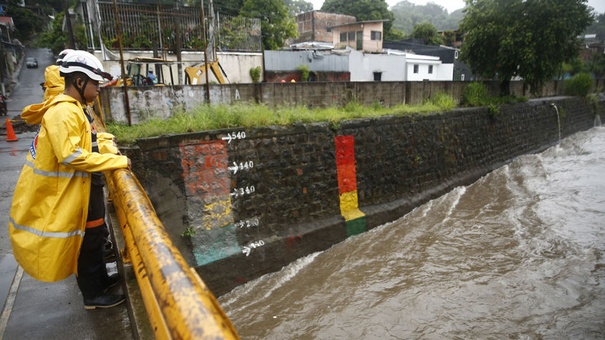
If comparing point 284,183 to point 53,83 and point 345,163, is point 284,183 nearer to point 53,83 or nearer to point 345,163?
point 345,163

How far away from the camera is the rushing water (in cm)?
452

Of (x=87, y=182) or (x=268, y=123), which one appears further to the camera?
(x=268, y=123)

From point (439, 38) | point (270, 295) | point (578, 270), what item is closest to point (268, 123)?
point (270, 295)

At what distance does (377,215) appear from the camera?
730 cm

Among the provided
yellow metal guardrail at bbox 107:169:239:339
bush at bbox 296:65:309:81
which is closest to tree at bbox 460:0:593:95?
bush at bbox 296:65:309:81

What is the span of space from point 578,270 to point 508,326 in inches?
85.4

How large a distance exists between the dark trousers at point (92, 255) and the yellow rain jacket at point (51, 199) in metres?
0.20

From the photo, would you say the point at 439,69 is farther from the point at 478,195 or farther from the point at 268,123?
the point at 268,123

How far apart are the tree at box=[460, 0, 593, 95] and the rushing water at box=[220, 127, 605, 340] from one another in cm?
593

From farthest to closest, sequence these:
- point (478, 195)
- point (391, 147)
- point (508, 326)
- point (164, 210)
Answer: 1. point (478, 195)
2. point (391, 147)
3. point (164, 210)
4. point (508, 326)

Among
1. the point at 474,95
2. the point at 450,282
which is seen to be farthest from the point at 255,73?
the point at 450,282

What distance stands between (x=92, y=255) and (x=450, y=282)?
492cm

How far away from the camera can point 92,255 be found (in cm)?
221

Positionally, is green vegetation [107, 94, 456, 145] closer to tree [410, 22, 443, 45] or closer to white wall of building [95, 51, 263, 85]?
white wall of building [95, 51, 263, 85]
